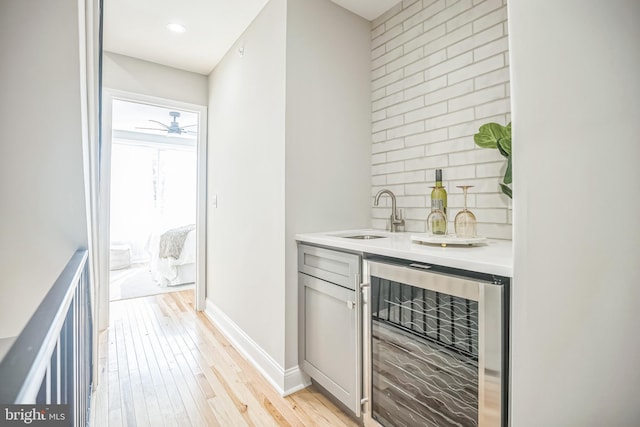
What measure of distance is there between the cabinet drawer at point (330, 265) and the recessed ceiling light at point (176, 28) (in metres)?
2.07

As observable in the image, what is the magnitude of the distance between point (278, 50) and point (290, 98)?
1.19ft

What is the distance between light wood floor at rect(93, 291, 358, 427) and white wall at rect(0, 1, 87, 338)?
0.82 m

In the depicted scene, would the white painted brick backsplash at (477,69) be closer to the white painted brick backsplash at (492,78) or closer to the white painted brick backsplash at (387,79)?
the white painted brick backsplash at (492,78)

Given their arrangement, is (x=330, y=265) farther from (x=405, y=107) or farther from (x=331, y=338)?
Answer: (x=405, y=107)

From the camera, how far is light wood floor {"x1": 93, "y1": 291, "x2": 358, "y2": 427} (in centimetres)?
170

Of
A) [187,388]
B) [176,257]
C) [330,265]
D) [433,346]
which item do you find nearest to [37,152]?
[330,265]

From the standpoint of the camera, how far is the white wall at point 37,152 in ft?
3.55

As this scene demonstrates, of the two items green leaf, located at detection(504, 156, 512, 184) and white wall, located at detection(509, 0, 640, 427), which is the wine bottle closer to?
green leaf, located at detection(504, 156, 512, 184)

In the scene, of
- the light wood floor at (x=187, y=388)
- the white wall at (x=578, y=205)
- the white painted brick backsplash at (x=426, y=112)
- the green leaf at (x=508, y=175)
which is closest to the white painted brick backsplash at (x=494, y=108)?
the white painted brick backsplash at (x=426, y=112)

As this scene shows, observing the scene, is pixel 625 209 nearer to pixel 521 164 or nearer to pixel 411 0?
pixel 521 164

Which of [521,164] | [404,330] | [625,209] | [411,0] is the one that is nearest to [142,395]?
[404,330]

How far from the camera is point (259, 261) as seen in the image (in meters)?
2.29

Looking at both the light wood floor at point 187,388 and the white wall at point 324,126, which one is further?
the white wall at point 324,126

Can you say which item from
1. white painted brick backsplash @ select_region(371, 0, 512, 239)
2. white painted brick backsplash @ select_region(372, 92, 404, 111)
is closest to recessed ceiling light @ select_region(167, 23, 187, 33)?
white painted brick backsplash @ select_region(371, 0, 512, 239)
